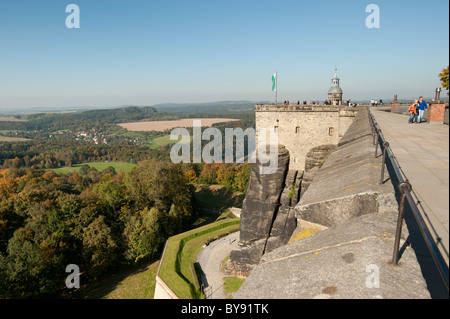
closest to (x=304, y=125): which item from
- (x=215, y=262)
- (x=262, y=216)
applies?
(x=262, y=216)

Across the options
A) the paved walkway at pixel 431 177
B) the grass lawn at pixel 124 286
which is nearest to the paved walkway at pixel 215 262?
the grass lawn at pixel 124 286

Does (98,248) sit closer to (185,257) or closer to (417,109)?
(185,257)

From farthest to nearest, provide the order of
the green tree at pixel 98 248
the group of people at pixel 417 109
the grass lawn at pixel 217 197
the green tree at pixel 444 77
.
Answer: the grass lawn at pixel 217 197 < the green tree at pixel 98 248 < the green tree at pixel 444 77 < the group of people at pixel 417 109

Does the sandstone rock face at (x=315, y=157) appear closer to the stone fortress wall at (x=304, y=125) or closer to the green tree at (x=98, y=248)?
the stone fortress wall at (x=304, y=125)

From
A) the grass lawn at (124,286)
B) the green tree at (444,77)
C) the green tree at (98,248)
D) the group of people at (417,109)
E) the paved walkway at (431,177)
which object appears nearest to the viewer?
the paved walkway at (431,177)

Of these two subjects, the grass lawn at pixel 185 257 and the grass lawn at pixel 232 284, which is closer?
the grass lawn at pixel 185 257
